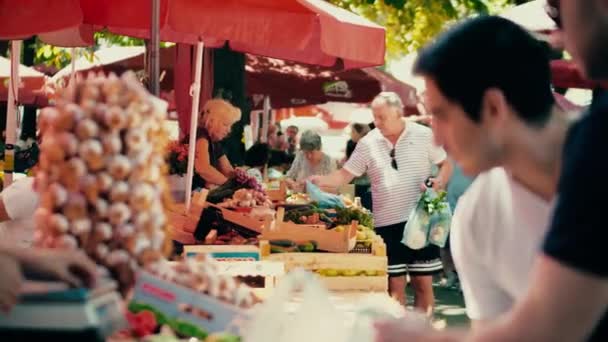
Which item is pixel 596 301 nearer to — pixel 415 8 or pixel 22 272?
pixel 22 272

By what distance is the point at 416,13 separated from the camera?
21.7 meters

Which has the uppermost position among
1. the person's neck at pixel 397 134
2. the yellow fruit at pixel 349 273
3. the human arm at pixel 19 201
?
the human arm at pixel 19 201

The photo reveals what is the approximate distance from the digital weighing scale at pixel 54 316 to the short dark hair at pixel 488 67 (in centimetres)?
91

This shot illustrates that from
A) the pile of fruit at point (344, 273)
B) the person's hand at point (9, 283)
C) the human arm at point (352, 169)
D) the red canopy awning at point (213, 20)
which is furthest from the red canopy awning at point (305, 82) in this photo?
the person's hand at point (9, 283)

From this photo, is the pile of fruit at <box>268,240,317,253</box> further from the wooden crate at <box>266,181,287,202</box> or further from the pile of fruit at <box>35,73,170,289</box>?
the pile of fruit at <box>35,73,170,289</box>

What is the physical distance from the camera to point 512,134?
2.43m

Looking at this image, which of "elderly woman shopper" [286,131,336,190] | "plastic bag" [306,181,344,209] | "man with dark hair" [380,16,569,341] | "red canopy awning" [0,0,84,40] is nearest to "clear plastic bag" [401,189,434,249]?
"plastic bag" [306,181,344,209]

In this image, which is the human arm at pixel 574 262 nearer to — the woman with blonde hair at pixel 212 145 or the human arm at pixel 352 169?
the woman with blonde hair at pixel 212 145

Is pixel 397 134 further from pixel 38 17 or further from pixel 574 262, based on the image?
pixel 574 262

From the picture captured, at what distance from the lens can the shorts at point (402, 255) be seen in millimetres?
9461

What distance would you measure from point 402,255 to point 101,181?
22.0 feet

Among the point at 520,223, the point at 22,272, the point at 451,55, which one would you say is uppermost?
the point at 451,55

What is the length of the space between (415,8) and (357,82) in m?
3.33

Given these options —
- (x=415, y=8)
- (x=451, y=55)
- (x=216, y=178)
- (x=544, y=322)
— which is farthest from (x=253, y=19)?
(x=415, y=8)
